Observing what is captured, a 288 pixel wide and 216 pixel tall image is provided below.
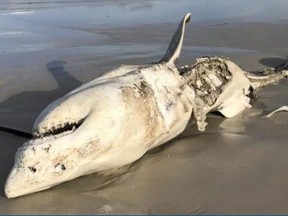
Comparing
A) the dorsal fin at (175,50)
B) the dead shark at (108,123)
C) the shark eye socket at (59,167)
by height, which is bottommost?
the shark eye socket at (59,167)

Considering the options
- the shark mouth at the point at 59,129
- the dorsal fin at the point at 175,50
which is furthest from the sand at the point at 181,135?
the dorsal fin at the point at 175,50

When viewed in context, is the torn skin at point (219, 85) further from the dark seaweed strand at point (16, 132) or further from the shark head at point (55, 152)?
the dark seaweed strand at point (16, 132)

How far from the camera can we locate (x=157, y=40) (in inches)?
328

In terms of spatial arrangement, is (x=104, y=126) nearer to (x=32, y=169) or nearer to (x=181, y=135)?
(x=32, y=169)

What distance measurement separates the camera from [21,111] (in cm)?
482

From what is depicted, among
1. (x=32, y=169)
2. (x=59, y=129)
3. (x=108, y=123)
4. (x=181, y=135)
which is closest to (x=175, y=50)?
(x=181, y=135)

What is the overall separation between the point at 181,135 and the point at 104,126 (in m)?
1.03

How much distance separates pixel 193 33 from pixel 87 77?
3.16m

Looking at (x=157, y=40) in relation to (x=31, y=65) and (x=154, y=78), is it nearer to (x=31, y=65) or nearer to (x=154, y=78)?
(x=31, y=65)

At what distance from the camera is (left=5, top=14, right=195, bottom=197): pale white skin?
3.11 meters

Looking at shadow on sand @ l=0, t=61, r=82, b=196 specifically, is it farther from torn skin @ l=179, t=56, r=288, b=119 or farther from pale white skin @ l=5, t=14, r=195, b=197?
torn skin @ l=179, t=56, r=288, b=119

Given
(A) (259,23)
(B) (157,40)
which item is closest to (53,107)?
(B) (157,40)

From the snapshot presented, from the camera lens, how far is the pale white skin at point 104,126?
311cm

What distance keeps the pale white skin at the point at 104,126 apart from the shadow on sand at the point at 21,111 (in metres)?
0.32
